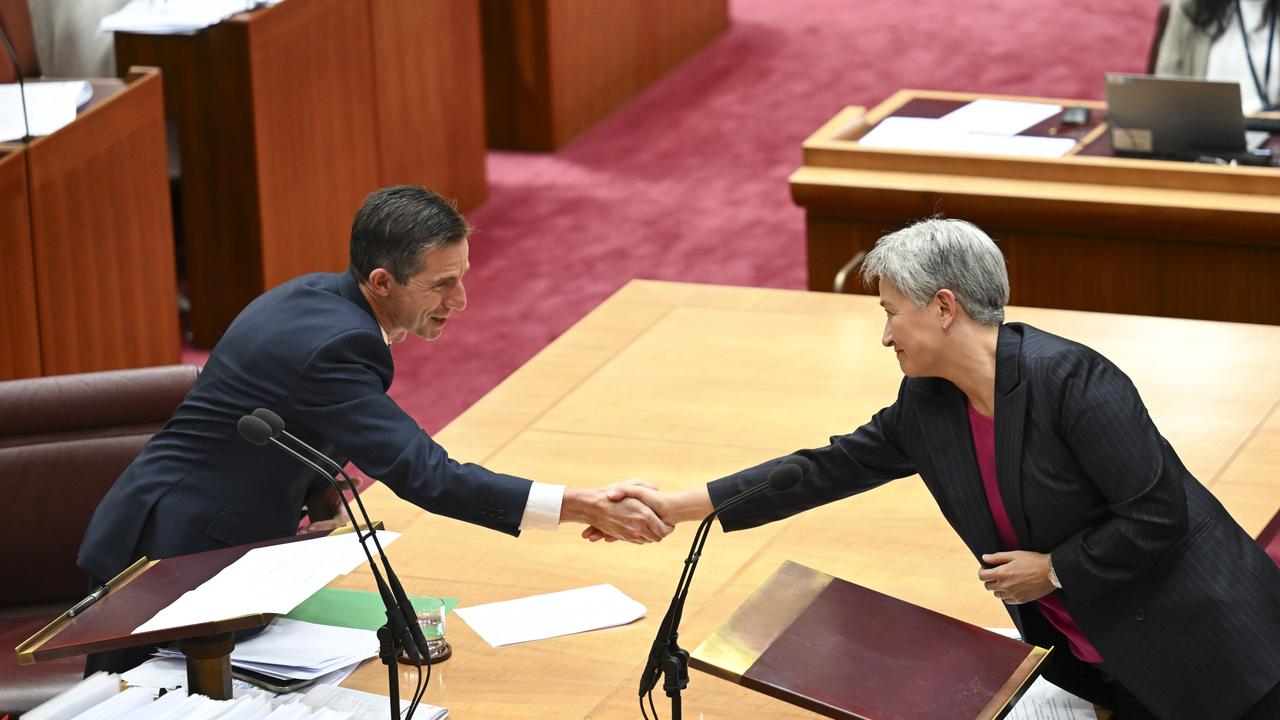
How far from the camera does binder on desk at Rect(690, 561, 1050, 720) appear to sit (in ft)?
7.65

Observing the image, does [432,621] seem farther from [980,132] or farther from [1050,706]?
[980,132]

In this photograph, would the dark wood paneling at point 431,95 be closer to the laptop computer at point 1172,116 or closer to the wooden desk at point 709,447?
the wooden desk at point 709,447

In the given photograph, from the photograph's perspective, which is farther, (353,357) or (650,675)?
(353,357)

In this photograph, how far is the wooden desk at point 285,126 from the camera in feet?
17.9

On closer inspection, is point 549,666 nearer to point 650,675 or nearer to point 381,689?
point 381,689

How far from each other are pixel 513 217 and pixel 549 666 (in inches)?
173

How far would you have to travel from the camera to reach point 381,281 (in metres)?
3.00

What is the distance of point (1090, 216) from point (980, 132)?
53cm

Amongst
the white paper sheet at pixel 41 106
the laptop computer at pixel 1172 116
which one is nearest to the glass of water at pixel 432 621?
the white paper sheet at pixel 41 106

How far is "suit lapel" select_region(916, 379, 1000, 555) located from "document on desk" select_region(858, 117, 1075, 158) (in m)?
2.30

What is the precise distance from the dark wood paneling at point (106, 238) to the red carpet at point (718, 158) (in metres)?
0.82

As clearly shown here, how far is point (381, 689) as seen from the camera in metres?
2.70

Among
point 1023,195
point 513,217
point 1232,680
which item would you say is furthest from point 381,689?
point 513,217

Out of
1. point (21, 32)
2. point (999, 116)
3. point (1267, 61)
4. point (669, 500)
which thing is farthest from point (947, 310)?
point (21, 32)
